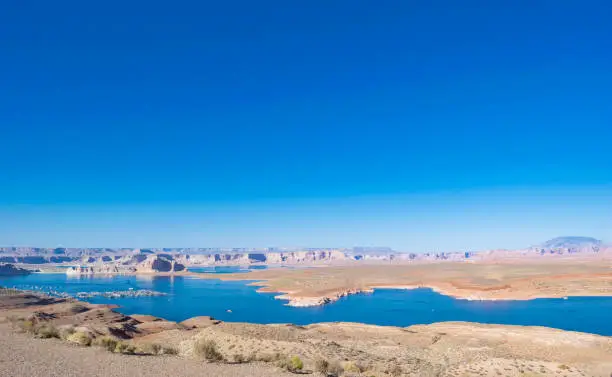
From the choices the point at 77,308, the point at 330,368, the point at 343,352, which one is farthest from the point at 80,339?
the point at 77,308

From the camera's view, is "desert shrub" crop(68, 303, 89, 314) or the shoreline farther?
the shoreline

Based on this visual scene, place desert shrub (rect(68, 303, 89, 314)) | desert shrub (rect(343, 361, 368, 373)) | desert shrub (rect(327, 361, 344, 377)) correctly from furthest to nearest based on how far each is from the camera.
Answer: desert shrub (rect(68, 303, 89, 314)) → desert shrub (rect(343, 361, 368, 373)) → desert shrub (rect(327, 361, 344, 377))

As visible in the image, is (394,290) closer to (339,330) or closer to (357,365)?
(339,330)

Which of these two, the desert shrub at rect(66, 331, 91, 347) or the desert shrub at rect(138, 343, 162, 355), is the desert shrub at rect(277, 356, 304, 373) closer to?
the desert shrub at rect(138, 343, 162, 355)

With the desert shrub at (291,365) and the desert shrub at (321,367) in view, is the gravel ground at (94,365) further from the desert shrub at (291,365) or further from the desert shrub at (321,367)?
the desert shrub at (321,367)

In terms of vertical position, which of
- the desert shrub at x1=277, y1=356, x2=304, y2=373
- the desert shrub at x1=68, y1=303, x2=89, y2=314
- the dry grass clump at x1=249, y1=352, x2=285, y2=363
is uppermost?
the desert shrub at x1=277, y1=356, x2=304, y2=373

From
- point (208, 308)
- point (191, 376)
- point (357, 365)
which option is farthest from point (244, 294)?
point (191, 376)

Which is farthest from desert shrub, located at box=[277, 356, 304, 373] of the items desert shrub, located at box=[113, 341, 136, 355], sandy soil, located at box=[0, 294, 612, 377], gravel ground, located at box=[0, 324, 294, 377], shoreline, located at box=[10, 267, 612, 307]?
shoreline, located at box=[10, 267, 612, 307]

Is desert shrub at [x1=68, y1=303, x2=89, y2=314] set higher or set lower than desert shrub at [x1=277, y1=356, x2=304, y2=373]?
lower
